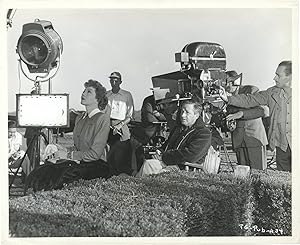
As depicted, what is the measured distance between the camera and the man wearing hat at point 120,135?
7.67 ft

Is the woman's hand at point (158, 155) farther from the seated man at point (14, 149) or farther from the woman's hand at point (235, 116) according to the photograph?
the seated man at point (14, 149)

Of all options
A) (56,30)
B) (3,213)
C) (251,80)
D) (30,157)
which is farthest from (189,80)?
(3,213)

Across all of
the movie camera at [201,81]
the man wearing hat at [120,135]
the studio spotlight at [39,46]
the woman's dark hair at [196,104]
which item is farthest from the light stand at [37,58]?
the woman's dark hair at [196,104]

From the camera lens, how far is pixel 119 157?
2.35 metres

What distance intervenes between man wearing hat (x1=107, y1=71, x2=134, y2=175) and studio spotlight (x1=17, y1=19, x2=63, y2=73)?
269mm

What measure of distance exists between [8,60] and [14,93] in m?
0.13

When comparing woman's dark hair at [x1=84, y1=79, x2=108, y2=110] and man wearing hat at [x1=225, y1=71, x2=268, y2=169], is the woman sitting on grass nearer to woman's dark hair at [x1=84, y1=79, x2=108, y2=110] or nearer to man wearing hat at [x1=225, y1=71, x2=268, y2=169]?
woman's dark hair at [x1=84, y1=79, x2=108, y2=110]

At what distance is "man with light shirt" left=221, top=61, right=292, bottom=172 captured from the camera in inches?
91.8

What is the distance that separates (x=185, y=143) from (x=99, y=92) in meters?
0.40

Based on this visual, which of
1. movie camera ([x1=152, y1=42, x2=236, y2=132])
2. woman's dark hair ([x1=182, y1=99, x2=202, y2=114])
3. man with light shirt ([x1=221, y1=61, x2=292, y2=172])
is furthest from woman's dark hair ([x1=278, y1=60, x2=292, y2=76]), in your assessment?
woman's dark hair ([x1=182, y1=99, x2=202, y2=114])

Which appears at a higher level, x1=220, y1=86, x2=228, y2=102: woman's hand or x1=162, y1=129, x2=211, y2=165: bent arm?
x1=220, y1=86, x2=228, y2=102: woman's hand

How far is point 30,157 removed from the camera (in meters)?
2.35

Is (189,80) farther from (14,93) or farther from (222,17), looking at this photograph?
(14,93)

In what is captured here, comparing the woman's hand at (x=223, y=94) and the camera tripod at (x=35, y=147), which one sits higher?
the woman's hand at (x=223, y=94)
